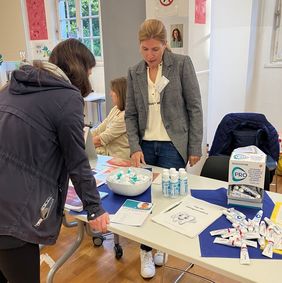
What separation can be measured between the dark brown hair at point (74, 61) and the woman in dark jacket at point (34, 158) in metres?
0.06

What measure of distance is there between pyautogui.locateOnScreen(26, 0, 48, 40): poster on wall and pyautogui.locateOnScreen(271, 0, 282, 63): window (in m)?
2.82

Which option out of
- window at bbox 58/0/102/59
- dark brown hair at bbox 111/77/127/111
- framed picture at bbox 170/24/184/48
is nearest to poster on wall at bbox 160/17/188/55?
framed picture at bbox 170/24/184/48

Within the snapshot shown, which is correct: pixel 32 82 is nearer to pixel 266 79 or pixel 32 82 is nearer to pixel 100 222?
pixel 100 222

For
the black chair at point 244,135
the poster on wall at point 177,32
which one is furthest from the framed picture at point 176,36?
the black chair at point 244,135

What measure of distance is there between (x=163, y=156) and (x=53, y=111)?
93 cm

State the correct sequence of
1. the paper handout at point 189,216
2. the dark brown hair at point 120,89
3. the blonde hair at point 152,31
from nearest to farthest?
the paper handout at point 189,216 → the blonde hair at point 152,31 → the dark brown hair at point 120,89

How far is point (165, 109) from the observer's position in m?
1.73

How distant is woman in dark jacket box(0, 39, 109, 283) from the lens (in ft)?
3.11

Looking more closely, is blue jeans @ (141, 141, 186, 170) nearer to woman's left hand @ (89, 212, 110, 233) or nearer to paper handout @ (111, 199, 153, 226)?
paper handout @ (111, 199, 153, 226)

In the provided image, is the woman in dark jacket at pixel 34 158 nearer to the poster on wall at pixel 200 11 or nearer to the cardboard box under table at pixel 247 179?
the cardboard box under table at pixel 247 179

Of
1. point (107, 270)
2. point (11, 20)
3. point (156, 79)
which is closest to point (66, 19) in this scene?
point (11, 20)

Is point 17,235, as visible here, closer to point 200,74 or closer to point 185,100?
point 185,100

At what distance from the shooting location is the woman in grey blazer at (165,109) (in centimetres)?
170

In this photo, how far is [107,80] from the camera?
120 inches
